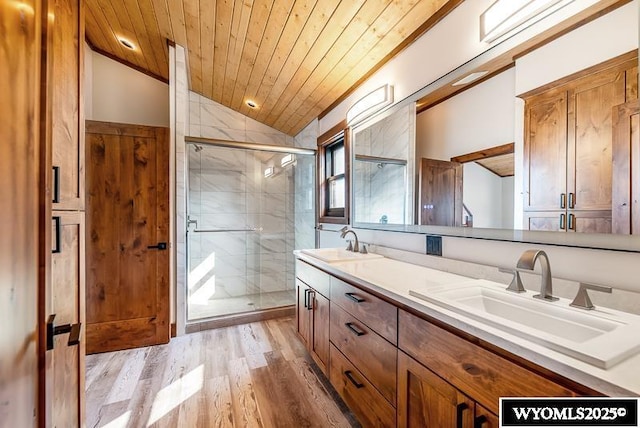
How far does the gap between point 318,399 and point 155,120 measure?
3.24 meters

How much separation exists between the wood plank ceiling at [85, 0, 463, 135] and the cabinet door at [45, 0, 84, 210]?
1.21m

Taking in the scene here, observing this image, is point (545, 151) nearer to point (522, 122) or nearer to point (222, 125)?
point (522, 122)

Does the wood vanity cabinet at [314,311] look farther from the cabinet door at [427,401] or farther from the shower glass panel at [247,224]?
the shower glass panel at [247,224]

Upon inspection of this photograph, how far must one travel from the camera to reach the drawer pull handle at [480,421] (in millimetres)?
752

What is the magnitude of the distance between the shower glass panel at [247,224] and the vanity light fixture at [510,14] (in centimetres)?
221

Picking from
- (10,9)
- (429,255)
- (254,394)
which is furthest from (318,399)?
(10,9)

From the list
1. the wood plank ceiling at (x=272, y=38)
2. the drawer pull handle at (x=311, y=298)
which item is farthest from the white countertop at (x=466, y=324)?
the wood plank ceiling at (x=272, y=38)

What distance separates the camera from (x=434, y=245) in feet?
5.35

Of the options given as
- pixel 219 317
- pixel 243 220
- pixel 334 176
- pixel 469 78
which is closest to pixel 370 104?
pixel 469 78

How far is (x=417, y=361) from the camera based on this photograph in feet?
3.27

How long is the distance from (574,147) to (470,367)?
885 millimetres

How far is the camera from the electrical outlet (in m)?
1.60

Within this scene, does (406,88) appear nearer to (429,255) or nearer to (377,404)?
(429,255)

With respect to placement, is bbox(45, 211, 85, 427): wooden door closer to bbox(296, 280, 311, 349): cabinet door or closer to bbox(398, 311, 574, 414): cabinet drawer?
→ bbox(398, 311, 574, 414): cabinet drawer
